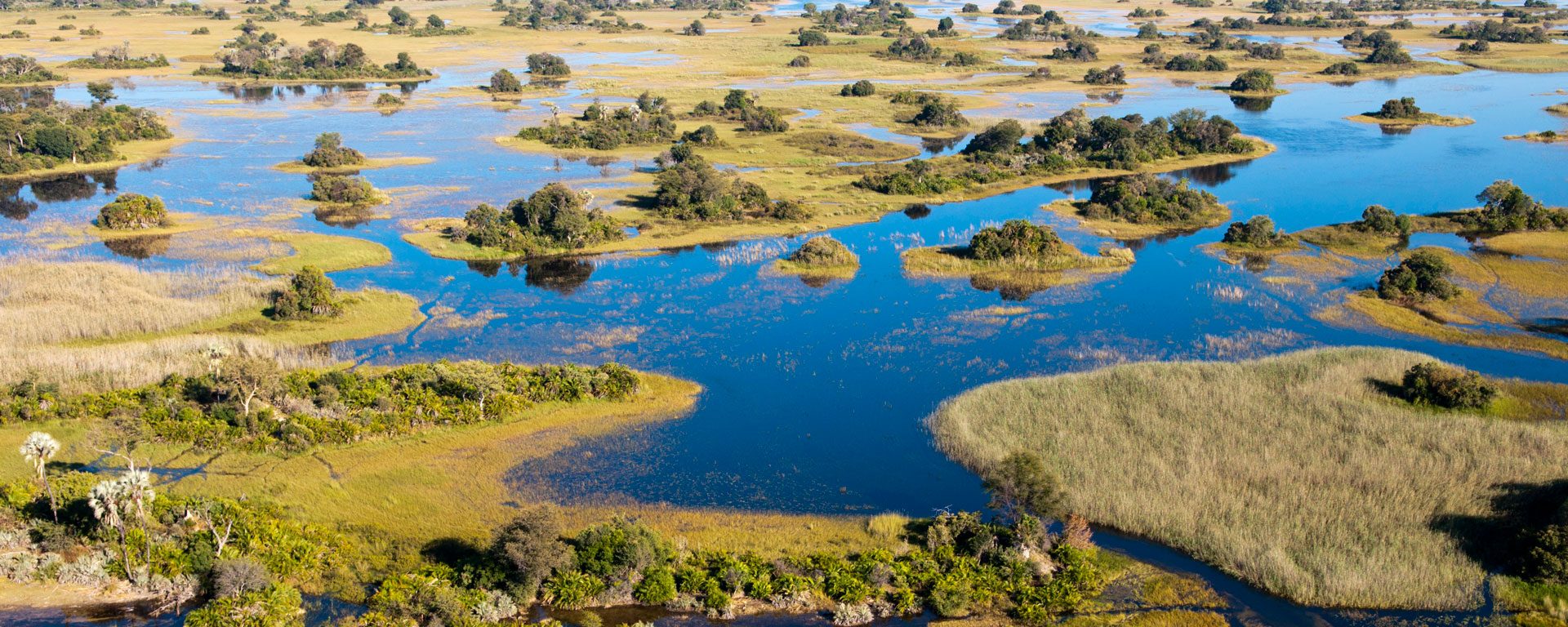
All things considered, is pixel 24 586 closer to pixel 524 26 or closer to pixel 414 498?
Answer: pixel 414 498

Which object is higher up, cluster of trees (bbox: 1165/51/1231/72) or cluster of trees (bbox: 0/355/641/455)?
cluster of trees (bbox: 1165/51/1231/72)

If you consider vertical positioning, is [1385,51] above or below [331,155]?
above

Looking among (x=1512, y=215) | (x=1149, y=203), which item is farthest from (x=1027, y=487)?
(x=1512, y=215)

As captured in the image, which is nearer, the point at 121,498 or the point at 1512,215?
the point at 121,498

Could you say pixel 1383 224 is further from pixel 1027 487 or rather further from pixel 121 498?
pixel 121 498

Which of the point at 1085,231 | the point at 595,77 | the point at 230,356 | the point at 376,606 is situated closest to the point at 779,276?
the point at 1085,231

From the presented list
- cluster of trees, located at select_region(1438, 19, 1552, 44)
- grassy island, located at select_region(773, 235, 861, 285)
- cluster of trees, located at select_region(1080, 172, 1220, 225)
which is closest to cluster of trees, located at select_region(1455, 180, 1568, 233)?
cluster of trees, located at select_region(1080, 172, 1220, 225)

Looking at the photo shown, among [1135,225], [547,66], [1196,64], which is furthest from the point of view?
[1196,64]

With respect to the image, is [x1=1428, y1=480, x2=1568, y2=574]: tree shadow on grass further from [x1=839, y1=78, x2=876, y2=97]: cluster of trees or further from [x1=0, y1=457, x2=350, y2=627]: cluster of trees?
[x1=839, y1=78, x2=876, y2=97]: cluster of trees
